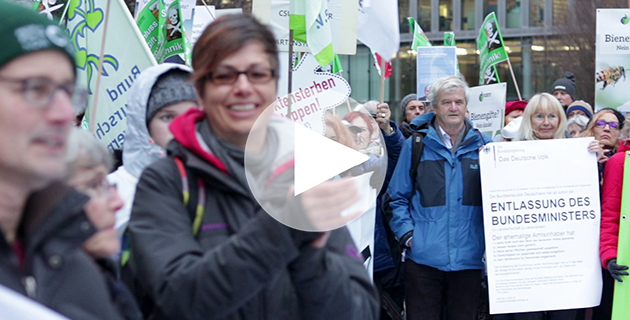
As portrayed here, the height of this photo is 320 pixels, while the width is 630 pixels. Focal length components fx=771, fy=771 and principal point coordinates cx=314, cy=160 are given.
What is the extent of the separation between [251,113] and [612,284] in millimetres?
4258

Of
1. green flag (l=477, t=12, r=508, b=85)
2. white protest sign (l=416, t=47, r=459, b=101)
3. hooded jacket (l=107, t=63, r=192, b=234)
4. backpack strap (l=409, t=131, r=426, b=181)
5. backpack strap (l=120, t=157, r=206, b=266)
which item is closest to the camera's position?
→ backpack strap (l=120, t=157, r=206, b=266)

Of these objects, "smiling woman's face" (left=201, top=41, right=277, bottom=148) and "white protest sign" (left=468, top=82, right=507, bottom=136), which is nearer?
"smiling woman's face" (left=201, top=41, right=277, bottom=148)

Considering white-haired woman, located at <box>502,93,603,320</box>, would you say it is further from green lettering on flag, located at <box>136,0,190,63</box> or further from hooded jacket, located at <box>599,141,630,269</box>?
green lettering on flag, located at <box>136,0,190,63</box>

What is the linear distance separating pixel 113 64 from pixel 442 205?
7.26ft

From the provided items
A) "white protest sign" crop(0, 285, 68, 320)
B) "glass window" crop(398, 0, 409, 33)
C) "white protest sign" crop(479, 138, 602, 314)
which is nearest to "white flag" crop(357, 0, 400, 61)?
"white protest sign" crop(479, 138, 602, 314)

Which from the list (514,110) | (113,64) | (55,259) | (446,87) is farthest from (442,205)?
(55,259)

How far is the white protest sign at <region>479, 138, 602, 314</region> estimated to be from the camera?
16.4 feet

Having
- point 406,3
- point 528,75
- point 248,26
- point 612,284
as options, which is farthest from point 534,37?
point 248,26

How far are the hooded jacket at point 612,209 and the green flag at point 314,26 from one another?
1.96 metres

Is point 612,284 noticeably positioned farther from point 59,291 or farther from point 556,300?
point 59,291

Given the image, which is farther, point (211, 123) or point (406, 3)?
point (406, 3)

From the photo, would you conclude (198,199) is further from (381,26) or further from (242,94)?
(381,26)

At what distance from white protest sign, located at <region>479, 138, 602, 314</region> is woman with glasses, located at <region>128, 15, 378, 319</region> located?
337 cm

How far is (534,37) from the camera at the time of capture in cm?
3431
